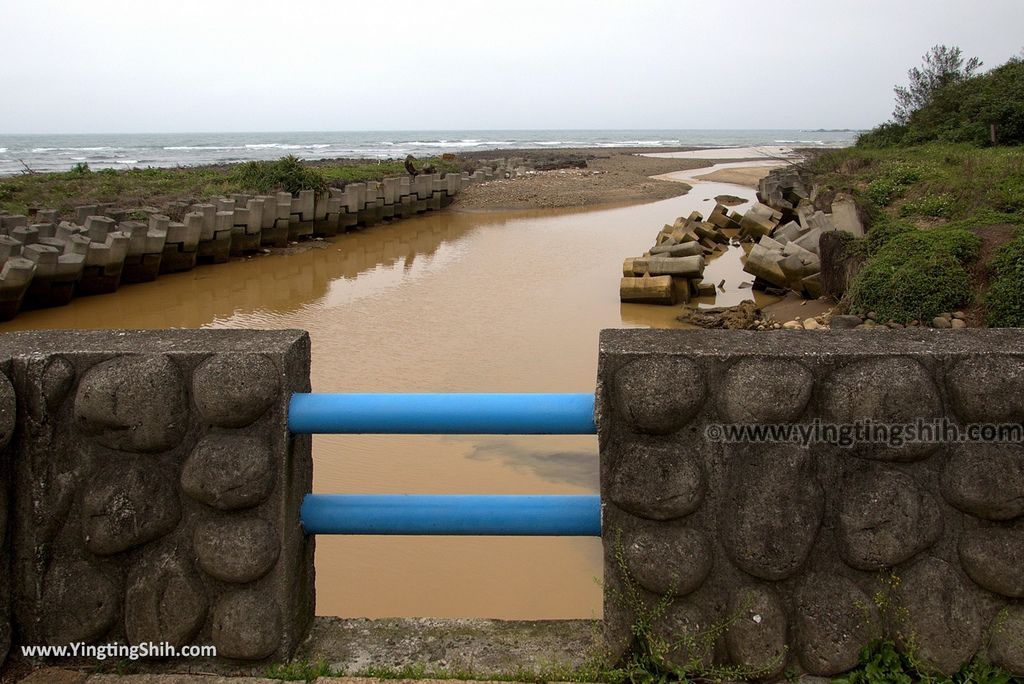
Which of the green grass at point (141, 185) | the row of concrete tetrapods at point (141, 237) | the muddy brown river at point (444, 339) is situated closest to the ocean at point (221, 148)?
the green grass at point (141, 185)

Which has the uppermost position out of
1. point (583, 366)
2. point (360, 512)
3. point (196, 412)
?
point (196, 412)

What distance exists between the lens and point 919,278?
397 inches

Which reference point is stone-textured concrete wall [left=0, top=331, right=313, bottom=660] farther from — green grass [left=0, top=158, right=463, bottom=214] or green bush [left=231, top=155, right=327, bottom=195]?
green bush [left=231, top=155, right=327, bottom=195]

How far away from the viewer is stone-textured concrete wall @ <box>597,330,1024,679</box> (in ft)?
8.66

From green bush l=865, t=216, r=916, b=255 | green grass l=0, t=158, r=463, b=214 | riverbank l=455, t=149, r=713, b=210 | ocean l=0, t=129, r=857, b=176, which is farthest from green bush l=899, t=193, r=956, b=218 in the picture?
ocean l=0, t=129, r=857, b=176

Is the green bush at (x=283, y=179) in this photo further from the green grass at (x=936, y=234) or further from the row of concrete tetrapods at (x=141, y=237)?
the green grass at (x=936, y=234)

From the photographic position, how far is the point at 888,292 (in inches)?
405

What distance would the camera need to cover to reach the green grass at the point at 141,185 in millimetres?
19750

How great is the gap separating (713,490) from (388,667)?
1.18 meters

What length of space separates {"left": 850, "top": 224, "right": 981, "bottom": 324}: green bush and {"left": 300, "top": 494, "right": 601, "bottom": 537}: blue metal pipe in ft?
26.9

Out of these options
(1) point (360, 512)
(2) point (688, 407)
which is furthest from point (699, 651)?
(1) point (360, 512)

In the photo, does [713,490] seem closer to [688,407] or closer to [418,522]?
[688,407]

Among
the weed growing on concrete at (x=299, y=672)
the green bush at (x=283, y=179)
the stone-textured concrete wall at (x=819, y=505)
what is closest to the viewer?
the stone-textured concrete wall at (x=819, y=505)

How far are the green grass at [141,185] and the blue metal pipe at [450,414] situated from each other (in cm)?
1766
